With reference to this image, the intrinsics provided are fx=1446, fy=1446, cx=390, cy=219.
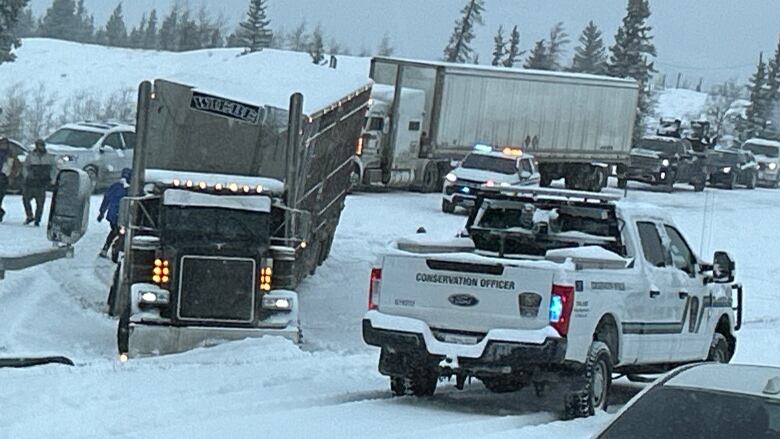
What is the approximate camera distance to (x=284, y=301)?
16.9 m

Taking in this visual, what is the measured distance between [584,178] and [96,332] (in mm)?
32148

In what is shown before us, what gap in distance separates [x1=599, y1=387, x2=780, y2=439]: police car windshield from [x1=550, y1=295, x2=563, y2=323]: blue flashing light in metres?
5.18

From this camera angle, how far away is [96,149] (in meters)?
33.6

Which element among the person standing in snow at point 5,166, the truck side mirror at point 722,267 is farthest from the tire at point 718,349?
the person standing in snow at point 5,166

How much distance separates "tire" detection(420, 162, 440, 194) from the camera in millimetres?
41700

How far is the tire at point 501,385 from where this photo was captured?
44.5 ft

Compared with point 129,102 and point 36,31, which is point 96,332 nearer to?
point 129,102

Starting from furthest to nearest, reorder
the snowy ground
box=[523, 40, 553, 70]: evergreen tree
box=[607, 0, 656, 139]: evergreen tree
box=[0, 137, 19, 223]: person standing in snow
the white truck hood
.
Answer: box=[523, 40, 553, 70]: evergreen tree < box=[607, 0, 656, 139]: evergreen tree < the white truck hood < box=[0, 137, 19, 223]: person standing in snow < the snowy ground

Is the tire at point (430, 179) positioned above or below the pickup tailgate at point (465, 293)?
below

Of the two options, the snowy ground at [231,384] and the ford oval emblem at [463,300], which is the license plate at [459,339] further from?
the snowy ground at [231,384]

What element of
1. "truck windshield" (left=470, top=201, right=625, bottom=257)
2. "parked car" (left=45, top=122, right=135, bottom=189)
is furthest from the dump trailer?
"parked car" (left=45, top=122, right=135, bottom=189)

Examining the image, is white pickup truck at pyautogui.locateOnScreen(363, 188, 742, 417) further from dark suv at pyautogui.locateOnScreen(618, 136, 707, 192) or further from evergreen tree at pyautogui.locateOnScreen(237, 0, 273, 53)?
evergreen tree at pyautogui.locateOnScreen(237, 0, 273, 53)

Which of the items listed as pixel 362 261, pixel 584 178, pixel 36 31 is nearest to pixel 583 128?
pixel 584 178

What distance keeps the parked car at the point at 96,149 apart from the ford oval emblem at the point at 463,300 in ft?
71.0
